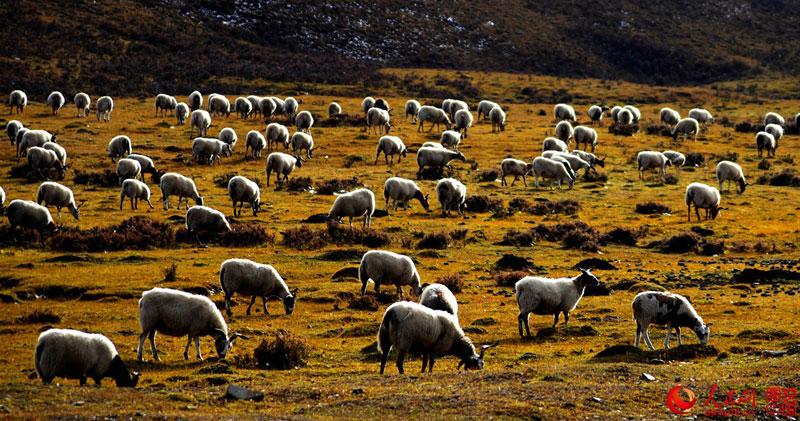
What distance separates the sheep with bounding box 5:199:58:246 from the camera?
29.4 m

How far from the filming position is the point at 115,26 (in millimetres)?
100812

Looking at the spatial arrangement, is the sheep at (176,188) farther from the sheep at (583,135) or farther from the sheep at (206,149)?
the sheep at (583,135)

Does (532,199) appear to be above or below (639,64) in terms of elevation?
below

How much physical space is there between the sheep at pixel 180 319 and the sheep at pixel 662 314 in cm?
875

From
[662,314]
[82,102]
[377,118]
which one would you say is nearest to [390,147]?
[377,118]

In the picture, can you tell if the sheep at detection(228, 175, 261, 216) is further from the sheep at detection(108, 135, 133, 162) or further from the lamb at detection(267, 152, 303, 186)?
the sheep at detection(108, 135, 133, 162)

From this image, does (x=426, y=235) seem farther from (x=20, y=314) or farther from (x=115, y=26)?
(x=115, y=26)

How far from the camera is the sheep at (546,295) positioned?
2091 centimetres

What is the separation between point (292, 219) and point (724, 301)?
17372 millimetres

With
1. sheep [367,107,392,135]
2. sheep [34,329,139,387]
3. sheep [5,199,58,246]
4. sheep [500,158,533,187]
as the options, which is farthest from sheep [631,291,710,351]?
sheep [367,107,392,135]

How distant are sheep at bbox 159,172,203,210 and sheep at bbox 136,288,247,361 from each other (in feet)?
61.5

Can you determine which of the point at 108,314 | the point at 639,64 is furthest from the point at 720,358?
the point at 639,64

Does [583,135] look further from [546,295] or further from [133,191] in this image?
[546,295]

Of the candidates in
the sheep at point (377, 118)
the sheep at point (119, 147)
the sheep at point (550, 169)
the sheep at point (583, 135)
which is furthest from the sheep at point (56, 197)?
the sheep at point (583, 135)
